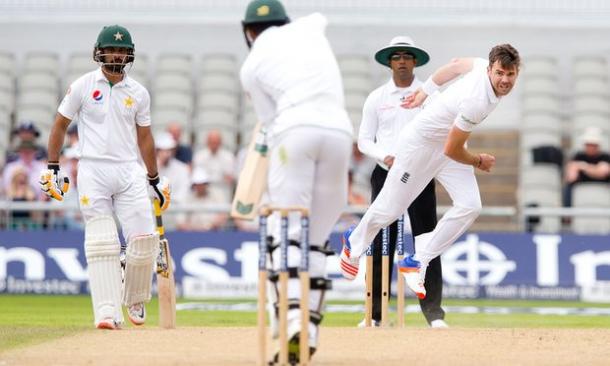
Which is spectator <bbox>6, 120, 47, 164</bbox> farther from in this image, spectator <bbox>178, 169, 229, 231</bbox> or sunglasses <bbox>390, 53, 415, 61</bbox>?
sunglasses <bbox>390, 53, 415, 61</bbox>

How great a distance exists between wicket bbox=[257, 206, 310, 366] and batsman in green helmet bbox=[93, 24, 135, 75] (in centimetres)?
323

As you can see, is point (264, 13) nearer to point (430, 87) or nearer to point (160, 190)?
point (430, 87)

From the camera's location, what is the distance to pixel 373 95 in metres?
11.4

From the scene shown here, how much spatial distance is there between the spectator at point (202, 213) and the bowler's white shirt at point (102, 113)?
645cm

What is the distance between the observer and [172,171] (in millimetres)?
17281

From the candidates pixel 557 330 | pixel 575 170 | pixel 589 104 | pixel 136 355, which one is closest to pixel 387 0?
pixel 589 104

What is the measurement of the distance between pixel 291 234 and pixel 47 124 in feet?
41.2

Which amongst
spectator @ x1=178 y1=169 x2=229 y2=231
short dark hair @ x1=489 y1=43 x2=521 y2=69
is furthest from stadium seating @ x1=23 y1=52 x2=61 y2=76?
short dark hair @ x1=489 y1=43 x2=521 y2=69

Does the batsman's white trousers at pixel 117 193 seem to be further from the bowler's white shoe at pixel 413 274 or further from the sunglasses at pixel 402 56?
the sunglasses at pixel 402 56

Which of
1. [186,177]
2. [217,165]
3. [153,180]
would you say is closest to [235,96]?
[217,165]

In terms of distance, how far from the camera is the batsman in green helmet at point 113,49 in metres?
10.4

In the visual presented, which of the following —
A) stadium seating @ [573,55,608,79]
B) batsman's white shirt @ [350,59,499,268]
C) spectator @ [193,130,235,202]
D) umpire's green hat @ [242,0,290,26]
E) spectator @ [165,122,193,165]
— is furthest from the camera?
stadium seating @ [573,55,608,79]

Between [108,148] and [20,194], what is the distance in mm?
6994

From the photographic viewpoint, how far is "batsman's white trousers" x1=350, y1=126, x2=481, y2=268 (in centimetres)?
1026
